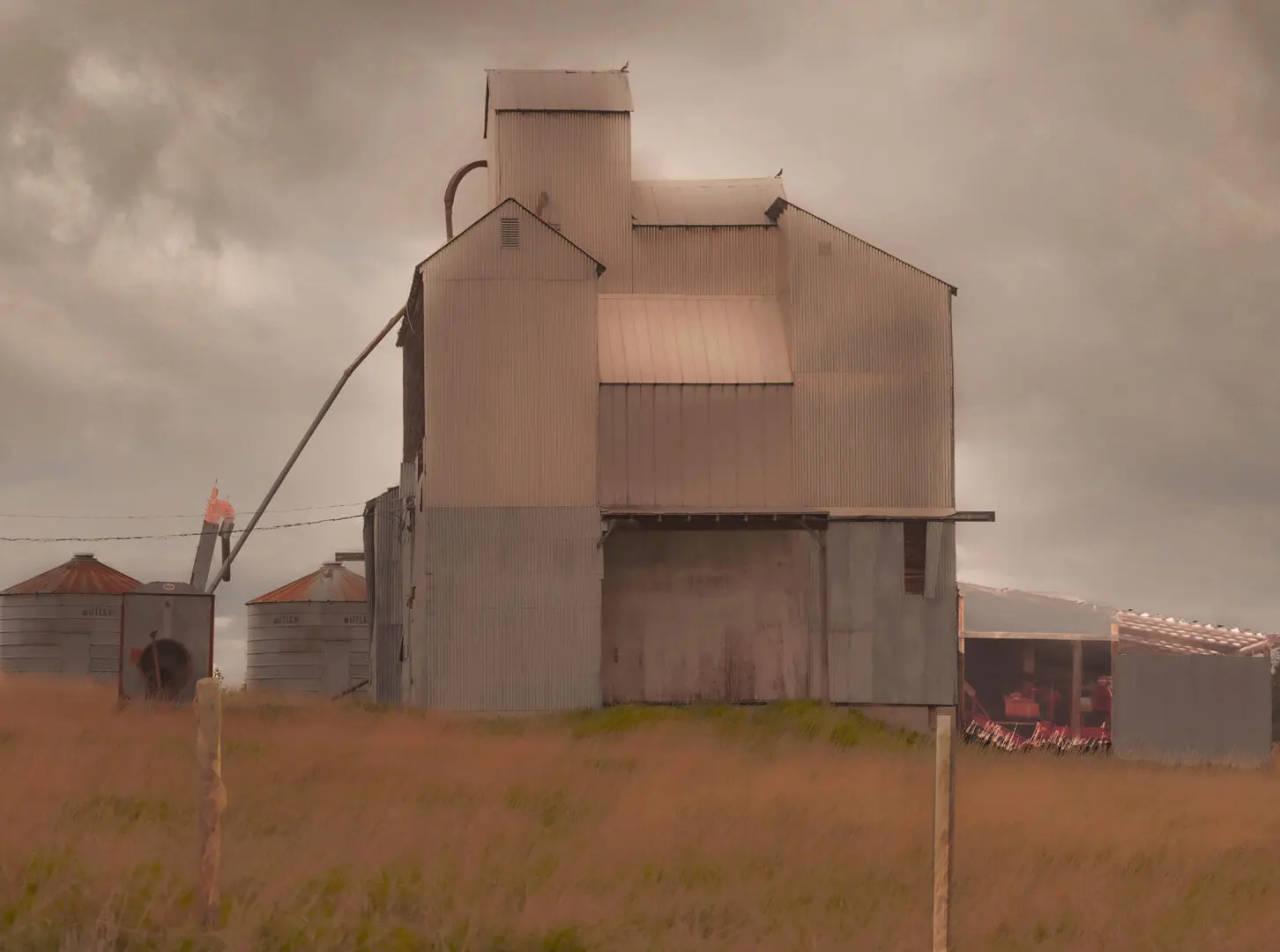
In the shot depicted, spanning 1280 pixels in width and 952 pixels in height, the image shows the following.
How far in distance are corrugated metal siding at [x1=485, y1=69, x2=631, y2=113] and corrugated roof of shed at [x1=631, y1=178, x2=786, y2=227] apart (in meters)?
2.46

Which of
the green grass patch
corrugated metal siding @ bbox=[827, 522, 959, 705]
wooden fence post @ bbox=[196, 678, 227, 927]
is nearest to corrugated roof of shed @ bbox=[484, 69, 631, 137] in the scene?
corrugated metal siding @ bbox=[827, 522, 959, 705]

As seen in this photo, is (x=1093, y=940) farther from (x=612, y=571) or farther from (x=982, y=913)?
(x=612, y=571)

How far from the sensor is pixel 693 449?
3191 centimetres

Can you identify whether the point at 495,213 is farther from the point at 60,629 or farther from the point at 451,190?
the point at 60,629

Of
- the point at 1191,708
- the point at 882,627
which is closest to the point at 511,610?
the point at 882,627

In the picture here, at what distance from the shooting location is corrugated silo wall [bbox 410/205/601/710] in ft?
100

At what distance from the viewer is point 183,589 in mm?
34062

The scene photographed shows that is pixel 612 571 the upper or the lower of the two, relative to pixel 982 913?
upper

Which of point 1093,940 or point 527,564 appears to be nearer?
point 1093,940

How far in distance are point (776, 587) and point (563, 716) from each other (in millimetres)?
5409

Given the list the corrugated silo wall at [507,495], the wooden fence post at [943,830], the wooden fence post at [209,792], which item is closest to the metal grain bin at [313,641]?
the corrugated silo wall at [507,495]

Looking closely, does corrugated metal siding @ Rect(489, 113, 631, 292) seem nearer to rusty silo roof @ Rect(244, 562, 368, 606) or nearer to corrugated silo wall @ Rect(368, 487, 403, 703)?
corrugated silo wall @ Rect(368, 487, 403, 703)

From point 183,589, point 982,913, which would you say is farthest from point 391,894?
point 183,589

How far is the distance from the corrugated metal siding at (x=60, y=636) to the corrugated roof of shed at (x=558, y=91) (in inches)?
725
